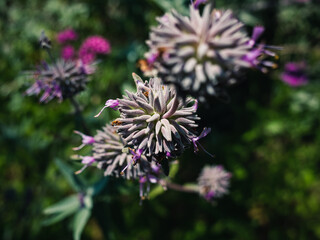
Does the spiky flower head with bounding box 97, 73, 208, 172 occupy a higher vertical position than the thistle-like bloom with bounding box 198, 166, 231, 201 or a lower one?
higher

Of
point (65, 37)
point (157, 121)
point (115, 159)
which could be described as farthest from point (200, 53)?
point (65, 37)

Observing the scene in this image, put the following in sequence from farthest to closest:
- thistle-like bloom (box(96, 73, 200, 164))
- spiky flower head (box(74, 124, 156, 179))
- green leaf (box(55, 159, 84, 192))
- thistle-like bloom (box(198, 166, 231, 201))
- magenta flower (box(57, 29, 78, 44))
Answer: magenta flower (box(57, 29, 78, 44)), thistle-like bloom (box(198, 166, 231, 201)), green leaf (box(55, 159, 84, 192)), spiky flower head (box(74, 124, 156, 179)), thistle-like bloom (box(96, 73, 200, 164))

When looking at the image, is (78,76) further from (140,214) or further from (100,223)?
(140,214)

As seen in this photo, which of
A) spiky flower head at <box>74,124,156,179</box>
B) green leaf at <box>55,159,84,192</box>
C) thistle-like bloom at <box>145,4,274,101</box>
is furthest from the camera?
green leaf at <box>55,159,84,192</box>

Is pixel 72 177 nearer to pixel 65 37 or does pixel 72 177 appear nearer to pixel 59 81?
pixel 59 81

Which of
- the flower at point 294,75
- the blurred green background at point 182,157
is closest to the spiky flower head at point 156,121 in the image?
the blurred green background at point 182,157

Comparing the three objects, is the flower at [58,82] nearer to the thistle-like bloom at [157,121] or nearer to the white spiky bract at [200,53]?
the thistle-like bloom at [157,121]

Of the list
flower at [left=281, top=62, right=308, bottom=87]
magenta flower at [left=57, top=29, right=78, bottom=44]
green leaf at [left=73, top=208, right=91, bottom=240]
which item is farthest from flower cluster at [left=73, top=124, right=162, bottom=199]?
flower at [left=281, top=62, right=308, bottom=87]

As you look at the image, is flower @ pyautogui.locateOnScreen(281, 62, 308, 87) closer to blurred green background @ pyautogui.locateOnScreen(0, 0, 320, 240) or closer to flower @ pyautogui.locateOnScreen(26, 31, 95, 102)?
blurred green background @ pyautogui.locateOnScreen(0, 0, 320, 240)
